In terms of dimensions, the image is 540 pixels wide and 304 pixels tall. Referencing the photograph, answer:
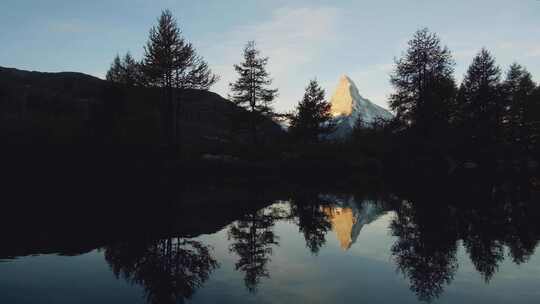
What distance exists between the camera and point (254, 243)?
346 inches

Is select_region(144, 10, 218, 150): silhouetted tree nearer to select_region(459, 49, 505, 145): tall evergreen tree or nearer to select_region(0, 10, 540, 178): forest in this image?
select_region(0, 10, 540, 178): forest

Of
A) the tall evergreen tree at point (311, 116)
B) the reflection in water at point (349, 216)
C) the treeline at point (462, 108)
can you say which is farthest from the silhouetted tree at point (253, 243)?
the tall evergreen tree at point (311, 116)

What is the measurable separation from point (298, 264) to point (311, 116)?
36.0 m

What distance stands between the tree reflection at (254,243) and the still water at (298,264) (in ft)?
0.09

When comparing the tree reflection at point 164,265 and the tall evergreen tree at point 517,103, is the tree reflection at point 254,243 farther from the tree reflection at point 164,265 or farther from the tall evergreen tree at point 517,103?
the tall evergreen tree at point 517,103

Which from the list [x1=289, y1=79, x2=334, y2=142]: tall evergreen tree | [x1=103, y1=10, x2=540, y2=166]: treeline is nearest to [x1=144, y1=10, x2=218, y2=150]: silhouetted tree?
[x1=103, y1=10, x2=540, y2=166]: treeline

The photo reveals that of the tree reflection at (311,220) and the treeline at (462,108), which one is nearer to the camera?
the tree reflection at (311,220)

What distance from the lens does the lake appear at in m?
5.55

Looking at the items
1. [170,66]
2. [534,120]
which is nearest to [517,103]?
[534,120]

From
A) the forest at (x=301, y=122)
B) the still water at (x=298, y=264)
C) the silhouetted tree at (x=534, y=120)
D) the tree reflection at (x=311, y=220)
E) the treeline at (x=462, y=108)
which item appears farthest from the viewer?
the silhouetted tree at (x=534, y=120)

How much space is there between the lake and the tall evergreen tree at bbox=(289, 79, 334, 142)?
28.8 meters

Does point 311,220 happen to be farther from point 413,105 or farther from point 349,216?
point 413,105

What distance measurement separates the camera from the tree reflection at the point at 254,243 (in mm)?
6605

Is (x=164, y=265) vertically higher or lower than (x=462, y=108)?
lower
